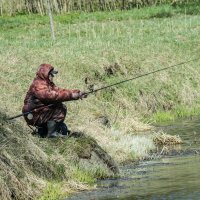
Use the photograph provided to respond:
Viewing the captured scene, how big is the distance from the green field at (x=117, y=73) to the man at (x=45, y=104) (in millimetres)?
751

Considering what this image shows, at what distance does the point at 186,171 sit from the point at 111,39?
20.1m

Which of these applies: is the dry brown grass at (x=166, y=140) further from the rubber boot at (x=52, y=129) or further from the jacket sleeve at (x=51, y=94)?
the jacket sleeve at (x=51, y=94)

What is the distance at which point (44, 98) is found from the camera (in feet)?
51.1

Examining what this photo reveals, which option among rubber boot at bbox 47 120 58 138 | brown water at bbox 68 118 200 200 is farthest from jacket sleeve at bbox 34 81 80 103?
brown water at bbox 68 118 200 200

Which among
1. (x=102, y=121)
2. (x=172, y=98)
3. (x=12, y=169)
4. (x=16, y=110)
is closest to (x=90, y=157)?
(x=12, y=169)

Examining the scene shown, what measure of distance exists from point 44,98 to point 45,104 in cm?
21

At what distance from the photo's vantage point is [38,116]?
627 inches

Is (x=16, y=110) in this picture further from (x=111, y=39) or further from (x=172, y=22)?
(x=172, y=22)

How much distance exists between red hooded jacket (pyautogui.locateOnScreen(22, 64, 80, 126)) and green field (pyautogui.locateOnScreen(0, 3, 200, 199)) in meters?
0.81

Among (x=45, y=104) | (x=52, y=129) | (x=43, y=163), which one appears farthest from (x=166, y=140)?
(x=43, y=163)

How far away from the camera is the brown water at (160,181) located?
13.4m

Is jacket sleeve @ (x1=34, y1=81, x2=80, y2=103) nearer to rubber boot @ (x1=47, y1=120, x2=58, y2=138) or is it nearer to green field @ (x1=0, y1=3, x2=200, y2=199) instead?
rubber boot @ (x1=47, y1=120, x2=58, y2=138)

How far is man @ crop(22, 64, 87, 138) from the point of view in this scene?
15.6 m

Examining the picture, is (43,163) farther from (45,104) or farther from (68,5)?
(68,5)
